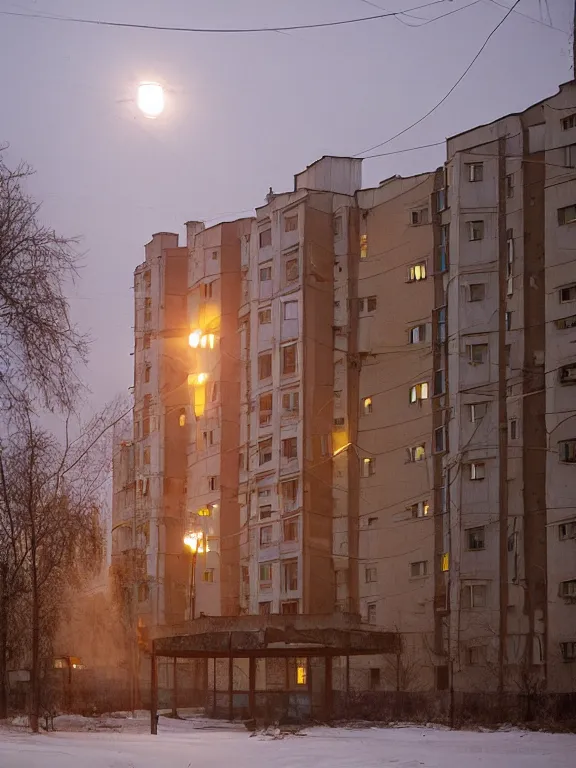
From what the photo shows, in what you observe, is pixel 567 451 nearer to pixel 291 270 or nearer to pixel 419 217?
pixel 419 217

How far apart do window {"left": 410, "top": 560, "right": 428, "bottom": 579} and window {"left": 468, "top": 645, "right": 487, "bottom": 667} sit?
5926mm

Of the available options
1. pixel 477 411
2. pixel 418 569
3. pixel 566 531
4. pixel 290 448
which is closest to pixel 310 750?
pixel 566 531

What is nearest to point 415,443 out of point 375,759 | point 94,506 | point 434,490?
point 434,490

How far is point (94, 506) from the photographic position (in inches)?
1569

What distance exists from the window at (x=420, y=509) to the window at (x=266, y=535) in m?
8.57

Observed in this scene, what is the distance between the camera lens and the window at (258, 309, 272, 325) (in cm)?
7094

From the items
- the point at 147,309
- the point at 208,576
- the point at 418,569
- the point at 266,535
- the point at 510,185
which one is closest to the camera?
the point at 510,185

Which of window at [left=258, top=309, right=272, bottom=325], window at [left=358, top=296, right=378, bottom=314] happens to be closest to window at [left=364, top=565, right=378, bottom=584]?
window at [left=358, top=296, right=378, bottom=314]

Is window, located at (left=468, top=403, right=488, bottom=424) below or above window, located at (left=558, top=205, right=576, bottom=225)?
below

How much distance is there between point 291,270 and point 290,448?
9.60 meters

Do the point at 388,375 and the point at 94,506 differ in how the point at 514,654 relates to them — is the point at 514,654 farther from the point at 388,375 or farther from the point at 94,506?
the point at 94,506

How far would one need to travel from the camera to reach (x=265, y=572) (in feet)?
222

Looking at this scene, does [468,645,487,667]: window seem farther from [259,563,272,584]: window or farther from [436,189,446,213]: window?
[436,189,446,213]: window

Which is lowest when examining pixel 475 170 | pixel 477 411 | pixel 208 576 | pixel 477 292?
pixel 208 576
